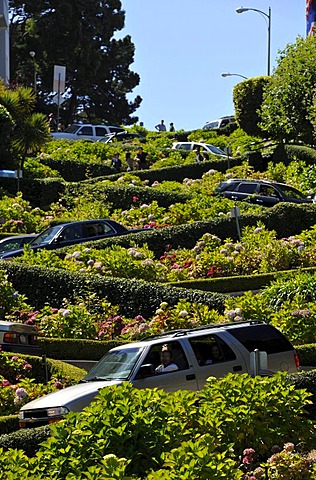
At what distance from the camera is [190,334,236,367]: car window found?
1423 cm

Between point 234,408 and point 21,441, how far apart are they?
223 cm

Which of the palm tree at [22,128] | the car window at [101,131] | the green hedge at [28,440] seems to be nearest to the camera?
the green hedge at [28,440]

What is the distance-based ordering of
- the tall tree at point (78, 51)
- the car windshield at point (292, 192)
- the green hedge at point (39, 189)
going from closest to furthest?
the car windshield at point (292, 192) < the green hedge at point (39, 189) < the tall tree at point (78, 51)

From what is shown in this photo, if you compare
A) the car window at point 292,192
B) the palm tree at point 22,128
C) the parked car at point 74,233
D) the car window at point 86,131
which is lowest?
the parked car at point 74,233

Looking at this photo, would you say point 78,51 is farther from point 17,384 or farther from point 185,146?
point 17,384

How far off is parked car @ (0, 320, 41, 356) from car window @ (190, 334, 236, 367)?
3.73 m

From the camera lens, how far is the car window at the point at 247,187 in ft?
115

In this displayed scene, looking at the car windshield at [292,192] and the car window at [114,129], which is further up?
the car window at [114,129]

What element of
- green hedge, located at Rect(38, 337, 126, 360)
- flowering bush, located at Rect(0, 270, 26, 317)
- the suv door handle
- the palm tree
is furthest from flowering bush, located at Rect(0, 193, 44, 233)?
the suv door handle

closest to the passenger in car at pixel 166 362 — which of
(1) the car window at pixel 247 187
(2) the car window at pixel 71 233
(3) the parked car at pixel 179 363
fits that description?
(3) the parked car at pixel 179 363

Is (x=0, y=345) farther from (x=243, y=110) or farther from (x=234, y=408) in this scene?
(x=243, y=110)

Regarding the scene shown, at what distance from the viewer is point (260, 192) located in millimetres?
34969

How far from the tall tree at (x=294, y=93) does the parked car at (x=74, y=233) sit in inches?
630

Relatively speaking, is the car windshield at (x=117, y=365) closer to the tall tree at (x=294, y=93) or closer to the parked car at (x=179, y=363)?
the parked car at (x=179, y=363)
